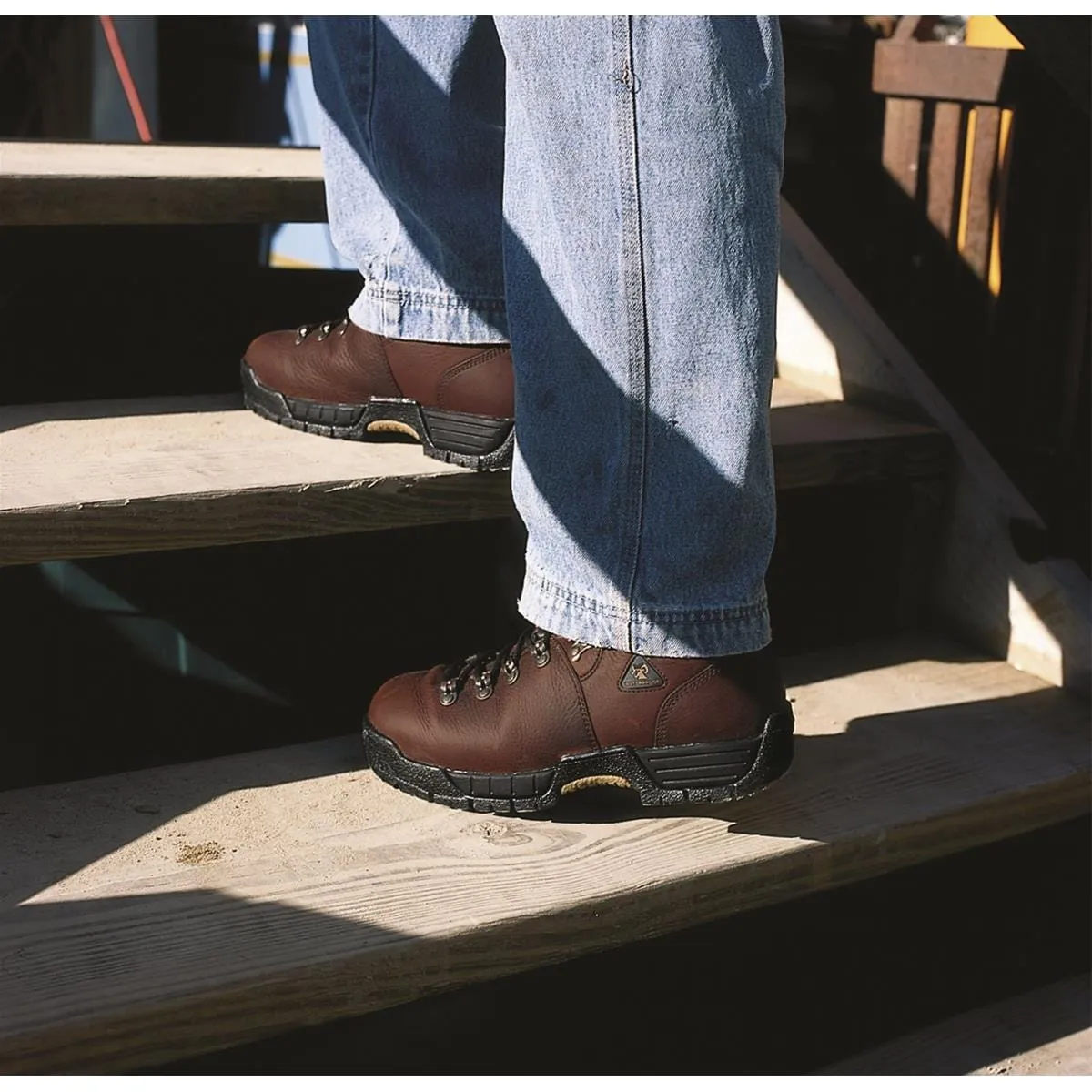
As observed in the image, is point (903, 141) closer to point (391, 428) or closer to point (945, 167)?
point (945, 167)

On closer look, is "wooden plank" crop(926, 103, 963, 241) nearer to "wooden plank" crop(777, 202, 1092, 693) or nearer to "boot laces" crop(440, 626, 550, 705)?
"wooden plank" crop(777, 202, 1092, 693)

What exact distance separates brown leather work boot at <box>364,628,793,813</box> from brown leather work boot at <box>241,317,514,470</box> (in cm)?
23

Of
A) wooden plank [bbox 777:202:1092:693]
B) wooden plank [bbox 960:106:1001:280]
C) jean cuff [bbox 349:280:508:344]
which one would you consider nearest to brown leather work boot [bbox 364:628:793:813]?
jean cuff [bbox 349:280:508:344]

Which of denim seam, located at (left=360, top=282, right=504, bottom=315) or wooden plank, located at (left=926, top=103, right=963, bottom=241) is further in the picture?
wooden plank, located at (left=926, top=103, right=963, bottom=241)

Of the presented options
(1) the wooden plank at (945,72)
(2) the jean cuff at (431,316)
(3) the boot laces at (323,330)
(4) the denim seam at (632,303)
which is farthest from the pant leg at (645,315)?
(1) the wooden plank at (945,72)

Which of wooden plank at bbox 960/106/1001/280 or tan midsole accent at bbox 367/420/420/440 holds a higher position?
wooden plank at bbox 960/106/1001/280

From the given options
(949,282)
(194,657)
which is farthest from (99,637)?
(949,282)

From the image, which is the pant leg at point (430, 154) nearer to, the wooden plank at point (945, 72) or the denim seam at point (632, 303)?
the denim seam at point (632, 303)

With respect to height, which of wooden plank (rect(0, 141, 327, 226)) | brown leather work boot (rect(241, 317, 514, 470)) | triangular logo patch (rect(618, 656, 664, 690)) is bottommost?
triangular logo patch (rect(618, 656, 664, 690))

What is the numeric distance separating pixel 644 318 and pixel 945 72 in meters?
0.86

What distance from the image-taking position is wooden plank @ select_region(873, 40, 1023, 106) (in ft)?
4.91

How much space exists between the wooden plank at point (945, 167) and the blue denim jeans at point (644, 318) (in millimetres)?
731

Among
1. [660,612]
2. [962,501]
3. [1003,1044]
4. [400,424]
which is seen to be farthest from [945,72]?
[1003,1044]

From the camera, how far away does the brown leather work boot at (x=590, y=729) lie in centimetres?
102
